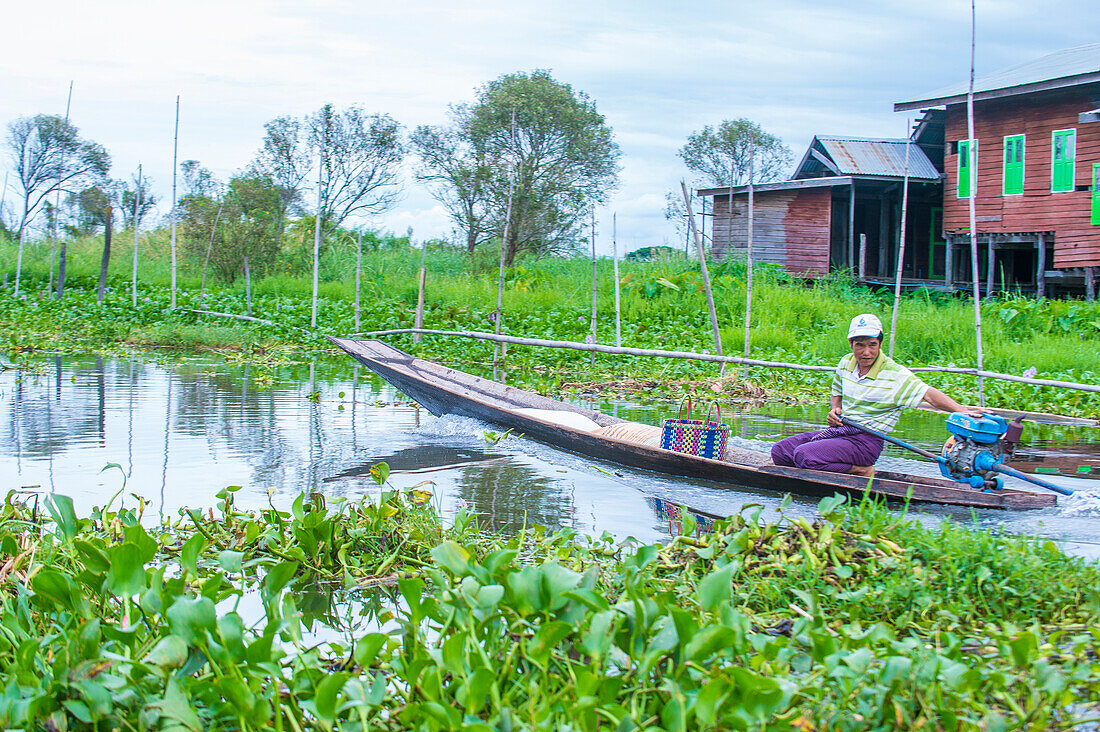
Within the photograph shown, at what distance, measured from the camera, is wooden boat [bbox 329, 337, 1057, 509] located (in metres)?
4.70

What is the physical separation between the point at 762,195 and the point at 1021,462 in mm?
12695

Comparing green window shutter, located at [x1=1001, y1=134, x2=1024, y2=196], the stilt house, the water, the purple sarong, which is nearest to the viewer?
the water

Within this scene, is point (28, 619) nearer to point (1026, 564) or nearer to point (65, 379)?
point (1026, 564)

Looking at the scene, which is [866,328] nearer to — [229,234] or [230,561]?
[230,561]

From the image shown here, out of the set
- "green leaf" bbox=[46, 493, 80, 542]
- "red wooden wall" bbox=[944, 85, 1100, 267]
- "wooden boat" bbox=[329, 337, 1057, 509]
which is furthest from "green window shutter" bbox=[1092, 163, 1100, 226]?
"green leaf" bbox=[46, 493, 80, 542]

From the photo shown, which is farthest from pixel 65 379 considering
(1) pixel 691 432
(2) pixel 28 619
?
(2) pixel 28 619

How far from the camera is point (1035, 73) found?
49.7 feet

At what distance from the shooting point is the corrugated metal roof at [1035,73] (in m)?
14.3

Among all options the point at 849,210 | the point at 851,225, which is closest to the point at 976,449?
the point at 851,225

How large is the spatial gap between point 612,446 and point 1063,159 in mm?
12277

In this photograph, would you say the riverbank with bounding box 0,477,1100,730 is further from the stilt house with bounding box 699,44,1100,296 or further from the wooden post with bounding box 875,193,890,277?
the wooden post with bounding box 875,193,890,277

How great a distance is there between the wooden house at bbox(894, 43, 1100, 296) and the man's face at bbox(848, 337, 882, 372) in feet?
34.1

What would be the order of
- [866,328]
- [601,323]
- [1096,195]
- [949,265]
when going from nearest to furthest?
[866,328] → [1096,195] → [601,323] → [949,265]

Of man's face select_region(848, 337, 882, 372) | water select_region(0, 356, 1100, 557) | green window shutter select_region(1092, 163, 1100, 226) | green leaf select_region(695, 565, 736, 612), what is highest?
green window shutter select_region(1092, 163, 1100, 226)
